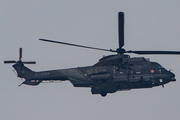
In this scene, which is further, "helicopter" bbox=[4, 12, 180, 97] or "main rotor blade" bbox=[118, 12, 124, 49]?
"helicopter" bbox=[4, 12, 180, 97]

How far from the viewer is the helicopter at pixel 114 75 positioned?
35094mm

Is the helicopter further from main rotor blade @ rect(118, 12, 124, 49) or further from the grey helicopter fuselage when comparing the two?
main rotor blade @ rect(118, 12, 124, 49)

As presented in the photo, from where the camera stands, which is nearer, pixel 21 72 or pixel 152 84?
pixel 152 84

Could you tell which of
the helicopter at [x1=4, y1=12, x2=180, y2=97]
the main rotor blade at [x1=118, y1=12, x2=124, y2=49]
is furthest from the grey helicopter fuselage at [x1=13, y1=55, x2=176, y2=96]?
the main rotor blade at [x1=118, y1=12, x2=124, y2=49]

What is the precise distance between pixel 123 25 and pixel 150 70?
730cm

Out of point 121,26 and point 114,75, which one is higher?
point 121,26

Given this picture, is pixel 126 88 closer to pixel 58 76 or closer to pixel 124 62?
pixel 124 62

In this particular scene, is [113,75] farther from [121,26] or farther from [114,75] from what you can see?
[121,26]

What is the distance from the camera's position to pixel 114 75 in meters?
35.5

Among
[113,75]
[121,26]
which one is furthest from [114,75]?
[121,26]

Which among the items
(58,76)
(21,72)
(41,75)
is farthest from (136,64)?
(21,72)

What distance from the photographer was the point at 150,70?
3584 cm

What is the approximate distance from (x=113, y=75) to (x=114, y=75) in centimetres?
13

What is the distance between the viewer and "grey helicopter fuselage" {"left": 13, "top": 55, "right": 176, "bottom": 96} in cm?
3509
